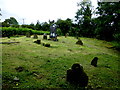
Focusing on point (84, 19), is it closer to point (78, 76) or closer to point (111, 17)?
point (111, 17)

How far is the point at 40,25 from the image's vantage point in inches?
2287

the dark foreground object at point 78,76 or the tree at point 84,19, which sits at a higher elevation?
the tree at point 84,19

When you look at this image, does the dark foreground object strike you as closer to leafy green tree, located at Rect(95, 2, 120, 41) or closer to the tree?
leafy green tree, located at Rect(95, 2, 120, 41)

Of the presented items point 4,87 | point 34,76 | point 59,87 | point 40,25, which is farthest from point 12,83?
point 40,25

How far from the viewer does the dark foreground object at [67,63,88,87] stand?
6062mm

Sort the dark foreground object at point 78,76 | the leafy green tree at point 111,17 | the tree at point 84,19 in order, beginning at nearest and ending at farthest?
1. the dark foreground object at point 78,76
2. the leafy green tree at point 111,17
3. the tree at point 84,19

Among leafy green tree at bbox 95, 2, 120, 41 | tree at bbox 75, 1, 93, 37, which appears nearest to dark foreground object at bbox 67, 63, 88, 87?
leafy green tree at bbox 95, 2, 120, 41

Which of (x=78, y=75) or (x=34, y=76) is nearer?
(x=78, y=75)

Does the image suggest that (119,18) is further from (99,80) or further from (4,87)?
(4,87)

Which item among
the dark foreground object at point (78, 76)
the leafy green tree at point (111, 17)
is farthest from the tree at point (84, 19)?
the dark foreground object at point (78, 76)

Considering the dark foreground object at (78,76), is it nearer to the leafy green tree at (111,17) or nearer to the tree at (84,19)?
the leafy green tree at (111,17)

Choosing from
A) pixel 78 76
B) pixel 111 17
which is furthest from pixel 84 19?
pixel 78 76

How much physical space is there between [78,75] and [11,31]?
30.5m

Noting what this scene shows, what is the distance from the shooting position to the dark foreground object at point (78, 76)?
19.9 ft
